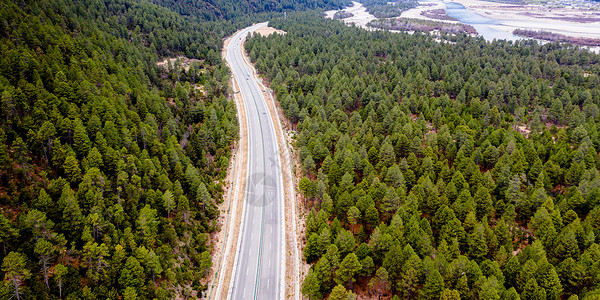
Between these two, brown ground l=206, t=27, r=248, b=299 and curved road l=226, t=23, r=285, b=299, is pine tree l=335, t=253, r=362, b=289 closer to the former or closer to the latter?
curved road l=226, t=23, r=285, b=299

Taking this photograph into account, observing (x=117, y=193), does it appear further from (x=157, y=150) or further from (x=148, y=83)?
(x=148, y=83)

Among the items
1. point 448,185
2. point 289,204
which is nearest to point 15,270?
point 289,204

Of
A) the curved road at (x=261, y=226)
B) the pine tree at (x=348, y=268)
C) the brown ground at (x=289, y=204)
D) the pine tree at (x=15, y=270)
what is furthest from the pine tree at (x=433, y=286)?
the pine tree at (x=15, y=270)

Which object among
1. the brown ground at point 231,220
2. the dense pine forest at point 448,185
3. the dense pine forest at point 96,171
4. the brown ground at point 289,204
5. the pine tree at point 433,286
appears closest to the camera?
the dense pine forest at point 96,171

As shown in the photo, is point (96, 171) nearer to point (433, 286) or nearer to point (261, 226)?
point (261, 226)

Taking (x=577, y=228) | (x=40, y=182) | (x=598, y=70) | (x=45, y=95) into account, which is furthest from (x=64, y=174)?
(x=598, y=70)

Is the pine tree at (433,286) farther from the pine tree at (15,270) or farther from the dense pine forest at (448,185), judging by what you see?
the pine tree at (15,270)
